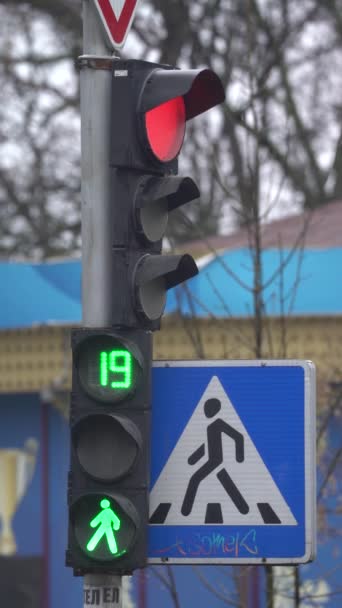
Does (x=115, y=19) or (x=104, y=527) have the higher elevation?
(x=115, y=19)

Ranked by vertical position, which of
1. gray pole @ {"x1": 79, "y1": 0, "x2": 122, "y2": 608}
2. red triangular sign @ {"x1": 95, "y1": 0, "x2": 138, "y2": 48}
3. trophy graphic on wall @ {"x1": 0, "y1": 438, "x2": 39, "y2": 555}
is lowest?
trophy graphic on wall @ {"x1": 0, "y1": 438, "x2": 39, "y2": 555}

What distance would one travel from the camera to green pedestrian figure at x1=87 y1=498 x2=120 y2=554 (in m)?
4.56

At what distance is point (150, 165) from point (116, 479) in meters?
1.03

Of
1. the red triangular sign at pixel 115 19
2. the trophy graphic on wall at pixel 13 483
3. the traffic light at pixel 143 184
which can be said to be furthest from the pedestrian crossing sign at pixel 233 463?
the trophy graphic on wall at pixel 13 483

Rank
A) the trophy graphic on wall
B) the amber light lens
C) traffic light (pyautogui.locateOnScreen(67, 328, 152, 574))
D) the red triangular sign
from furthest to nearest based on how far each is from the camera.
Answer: the trophy graphic on wall → the red triangular sign → the amber light lens → traffic light (pyautogui.locateOnScreen(67, 328, 152, 574))

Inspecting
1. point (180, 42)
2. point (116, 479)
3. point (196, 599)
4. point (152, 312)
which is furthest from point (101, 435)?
point (180, 42)

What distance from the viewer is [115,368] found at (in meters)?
4.60

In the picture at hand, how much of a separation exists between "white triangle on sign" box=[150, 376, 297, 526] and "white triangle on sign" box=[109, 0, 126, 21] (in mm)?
1386

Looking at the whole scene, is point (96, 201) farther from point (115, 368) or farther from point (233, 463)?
point (233, 463)

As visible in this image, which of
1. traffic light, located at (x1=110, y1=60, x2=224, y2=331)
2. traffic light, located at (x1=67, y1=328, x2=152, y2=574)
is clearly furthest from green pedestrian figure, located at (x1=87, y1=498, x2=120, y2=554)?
traffic light, located at (x1=110, y1=60, x2=224, y2=331)

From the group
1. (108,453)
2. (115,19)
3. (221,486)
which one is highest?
(115,19)

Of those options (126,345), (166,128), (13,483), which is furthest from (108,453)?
(13,483)

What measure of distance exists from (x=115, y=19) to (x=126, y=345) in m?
1.12

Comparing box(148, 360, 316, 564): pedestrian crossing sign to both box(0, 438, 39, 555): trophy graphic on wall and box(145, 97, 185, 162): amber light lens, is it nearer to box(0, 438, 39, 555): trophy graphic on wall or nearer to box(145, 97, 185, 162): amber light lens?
box(145, 97, 185, 162): amber light lens
